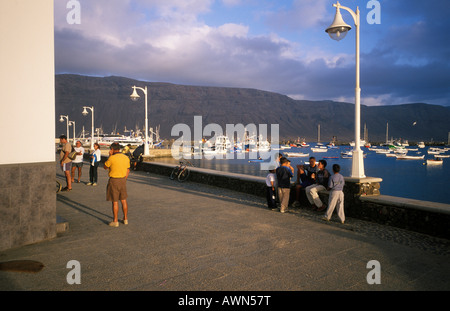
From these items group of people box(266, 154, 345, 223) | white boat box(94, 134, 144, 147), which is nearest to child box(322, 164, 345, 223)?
group of people box(266, 154, 345, 223)

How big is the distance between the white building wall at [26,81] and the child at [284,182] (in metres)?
5.41

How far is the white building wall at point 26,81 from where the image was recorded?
507 centimetres

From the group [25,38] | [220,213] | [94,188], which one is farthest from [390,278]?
[94,188]

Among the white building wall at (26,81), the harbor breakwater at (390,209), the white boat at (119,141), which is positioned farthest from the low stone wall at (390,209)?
the white boat at (119,141)

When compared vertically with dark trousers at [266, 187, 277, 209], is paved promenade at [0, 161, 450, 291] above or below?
below

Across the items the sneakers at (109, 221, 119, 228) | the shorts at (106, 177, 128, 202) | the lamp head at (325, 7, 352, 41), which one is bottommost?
the sneakers at (109, 221, 119, 228)

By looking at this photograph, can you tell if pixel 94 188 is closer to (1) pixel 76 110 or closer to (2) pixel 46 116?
(2) pixel 46 116

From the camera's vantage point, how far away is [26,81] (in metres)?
5.31

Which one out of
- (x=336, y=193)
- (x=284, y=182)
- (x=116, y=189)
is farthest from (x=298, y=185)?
(x=116, y=189)

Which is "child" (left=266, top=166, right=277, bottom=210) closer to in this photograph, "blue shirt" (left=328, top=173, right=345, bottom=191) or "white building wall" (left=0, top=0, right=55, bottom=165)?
"blue shirt" (left=328, top=173, right=345, bottom=191)

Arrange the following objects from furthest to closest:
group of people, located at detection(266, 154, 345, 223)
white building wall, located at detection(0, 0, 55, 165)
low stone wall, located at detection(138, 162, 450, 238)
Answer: group of people, located at detection(266, 154, 345, 223)
low stone wall, located at detection(138, 162, 450, 238)
white building wall, located at detection(0, 0, 55, 165)

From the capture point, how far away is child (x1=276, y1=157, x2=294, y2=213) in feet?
27.1

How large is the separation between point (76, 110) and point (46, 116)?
18946 cm

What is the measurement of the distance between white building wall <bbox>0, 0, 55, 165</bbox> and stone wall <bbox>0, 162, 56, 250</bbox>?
193 mm
